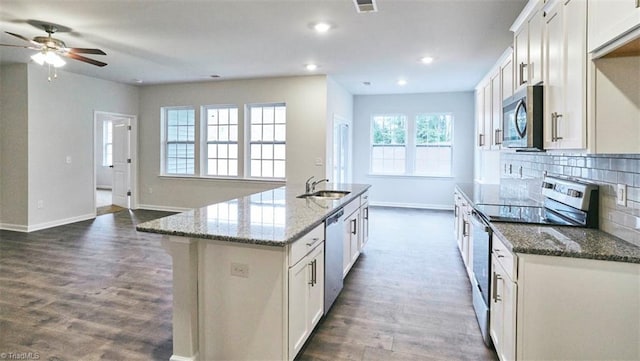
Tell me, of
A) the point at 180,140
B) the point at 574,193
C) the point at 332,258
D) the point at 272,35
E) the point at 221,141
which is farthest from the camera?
the point at 180,140

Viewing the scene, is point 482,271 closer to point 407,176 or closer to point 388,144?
point 407,176

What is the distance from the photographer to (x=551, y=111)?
2121mm

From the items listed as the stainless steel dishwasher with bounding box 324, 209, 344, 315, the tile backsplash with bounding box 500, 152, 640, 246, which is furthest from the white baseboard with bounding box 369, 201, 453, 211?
the stainless steel dishwasher with bounding box 324, 209, 344, 315

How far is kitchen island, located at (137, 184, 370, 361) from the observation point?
1934mm

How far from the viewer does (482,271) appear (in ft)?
8.27

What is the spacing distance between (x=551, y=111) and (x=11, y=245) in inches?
242

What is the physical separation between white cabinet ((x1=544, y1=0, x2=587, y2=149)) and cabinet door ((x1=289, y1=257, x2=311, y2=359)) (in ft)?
5.28

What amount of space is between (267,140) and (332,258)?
14.5 feet

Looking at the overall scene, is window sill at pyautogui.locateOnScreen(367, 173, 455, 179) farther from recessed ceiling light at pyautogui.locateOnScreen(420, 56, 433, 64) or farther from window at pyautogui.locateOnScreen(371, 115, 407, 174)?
recessed ceiling light at pyautogui.locateOnScreen(420, 56, 433, 64)

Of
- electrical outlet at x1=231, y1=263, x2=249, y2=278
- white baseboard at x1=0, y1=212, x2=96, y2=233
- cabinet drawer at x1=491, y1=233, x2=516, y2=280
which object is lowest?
white baseboard at x1=0, y1=212, x2=96, y2=233

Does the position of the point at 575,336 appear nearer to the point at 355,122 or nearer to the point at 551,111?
the point at 551,111

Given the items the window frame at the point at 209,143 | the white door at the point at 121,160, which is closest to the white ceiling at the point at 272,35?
the window frame at the point at 209,143

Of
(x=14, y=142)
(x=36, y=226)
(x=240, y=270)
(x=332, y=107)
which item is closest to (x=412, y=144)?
(x=332, y=107)

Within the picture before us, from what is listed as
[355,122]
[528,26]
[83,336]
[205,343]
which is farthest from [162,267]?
[355,122]
